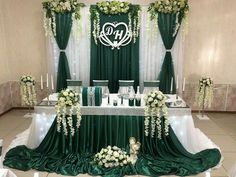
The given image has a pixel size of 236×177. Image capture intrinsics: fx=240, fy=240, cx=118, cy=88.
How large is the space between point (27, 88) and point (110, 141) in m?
3.15

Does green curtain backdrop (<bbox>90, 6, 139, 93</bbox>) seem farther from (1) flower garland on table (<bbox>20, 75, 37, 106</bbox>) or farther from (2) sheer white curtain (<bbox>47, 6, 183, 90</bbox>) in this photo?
(1) flower garland on table (<bbox>20, 75, 37, 106</bbox>)

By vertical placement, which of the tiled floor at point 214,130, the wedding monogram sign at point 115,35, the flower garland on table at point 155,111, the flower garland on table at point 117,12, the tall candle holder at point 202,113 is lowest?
the tiled floor at point 214,130

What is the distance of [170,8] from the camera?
566 centimetres

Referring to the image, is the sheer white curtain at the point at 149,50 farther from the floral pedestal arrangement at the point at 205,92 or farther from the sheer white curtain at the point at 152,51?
the floral pedestal arrangement at the point at 205,92

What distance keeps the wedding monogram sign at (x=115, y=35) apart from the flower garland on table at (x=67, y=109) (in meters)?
2.54

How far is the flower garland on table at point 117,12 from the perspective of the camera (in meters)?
5.74

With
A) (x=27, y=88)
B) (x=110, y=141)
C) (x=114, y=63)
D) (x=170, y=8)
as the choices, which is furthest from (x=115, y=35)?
(x=110, y=141)

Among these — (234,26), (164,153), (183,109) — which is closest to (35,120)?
(164,153)

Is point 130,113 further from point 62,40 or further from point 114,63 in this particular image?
point 62,40

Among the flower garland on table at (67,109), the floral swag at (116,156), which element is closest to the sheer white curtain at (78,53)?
the flower garland on table at (67,109)

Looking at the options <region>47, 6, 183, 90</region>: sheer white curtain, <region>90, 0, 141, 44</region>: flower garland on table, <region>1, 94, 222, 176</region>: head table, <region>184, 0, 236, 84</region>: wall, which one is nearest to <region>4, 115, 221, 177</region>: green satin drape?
<region>1, 94, 222, 176</region>: head table

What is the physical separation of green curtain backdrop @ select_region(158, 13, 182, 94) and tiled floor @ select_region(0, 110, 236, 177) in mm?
1206

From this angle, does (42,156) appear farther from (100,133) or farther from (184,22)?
(184,22)

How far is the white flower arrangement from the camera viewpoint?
11.9 ft
